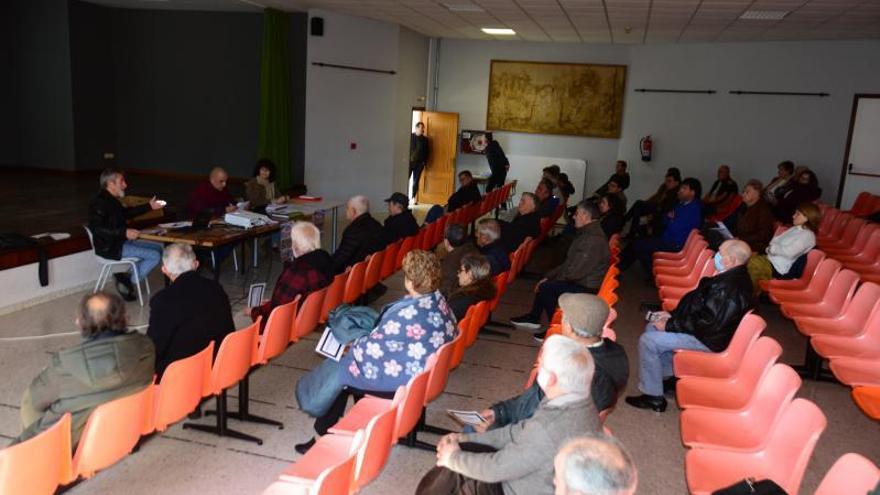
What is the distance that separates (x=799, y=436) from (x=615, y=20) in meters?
8.68

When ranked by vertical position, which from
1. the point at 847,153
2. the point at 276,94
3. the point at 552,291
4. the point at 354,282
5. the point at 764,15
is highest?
the point at 764,15

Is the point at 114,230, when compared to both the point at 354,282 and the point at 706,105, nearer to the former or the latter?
the point at 354,282

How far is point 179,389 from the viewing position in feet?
11.4

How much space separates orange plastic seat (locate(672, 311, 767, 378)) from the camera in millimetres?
4188

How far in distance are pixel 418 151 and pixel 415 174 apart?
53 cm

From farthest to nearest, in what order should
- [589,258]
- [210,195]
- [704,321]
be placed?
[210,195], [589,258], [704,321]

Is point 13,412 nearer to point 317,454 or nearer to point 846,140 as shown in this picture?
point 317,454

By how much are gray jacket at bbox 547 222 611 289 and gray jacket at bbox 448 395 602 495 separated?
3757mm

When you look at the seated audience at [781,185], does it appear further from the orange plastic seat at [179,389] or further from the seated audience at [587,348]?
the orange plastic seat at [179,389]

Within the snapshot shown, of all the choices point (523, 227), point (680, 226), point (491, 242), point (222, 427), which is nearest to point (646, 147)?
point (680, 226)

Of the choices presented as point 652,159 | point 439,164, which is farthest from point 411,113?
point 652,159

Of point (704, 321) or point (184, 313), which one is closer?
point (184, 313)

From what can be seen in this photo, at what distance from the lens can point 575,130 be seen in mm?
14328

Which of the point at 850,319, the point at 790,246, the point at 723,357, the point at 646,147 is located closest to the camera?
the point at 723,357
